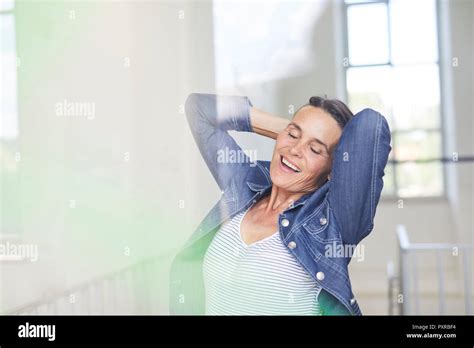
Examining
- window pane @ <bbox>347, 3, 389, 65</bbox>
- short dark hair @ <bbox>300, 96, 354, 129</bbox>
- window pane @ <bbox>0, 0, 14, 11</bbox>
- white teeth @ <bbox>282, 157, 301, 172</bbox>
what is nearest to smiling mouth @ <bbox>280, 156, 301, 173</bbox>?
white teeth @ <bbox>282, 157, 301, 172</bbox>

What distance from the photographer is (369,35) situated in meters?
2.65

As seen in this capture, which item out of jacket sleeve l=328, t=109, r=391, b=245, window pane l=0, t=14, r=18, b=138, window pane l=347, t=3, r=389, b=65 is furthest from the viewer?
window pane l=0, t=14, r=18, b=138

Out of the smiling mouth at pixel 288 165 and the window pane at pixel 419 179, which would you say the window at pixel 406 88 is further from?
the smiling mouth at pixel 288 165

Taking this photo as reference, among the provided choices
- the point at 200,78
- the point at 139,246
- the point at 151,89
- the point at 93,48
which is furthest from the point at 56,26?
the point at 139,246

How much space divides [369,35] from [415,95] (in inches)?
12.2

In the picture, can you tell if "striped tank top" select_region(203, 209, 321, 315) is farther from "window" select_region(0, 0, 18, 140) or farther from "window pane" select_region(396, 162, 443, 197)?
"window" select_region(0, 0, 18, 140)

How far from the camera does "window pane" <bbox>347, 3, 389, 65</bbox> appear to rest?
2.64 m

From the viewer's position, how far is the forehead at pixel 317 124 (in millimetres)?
2551

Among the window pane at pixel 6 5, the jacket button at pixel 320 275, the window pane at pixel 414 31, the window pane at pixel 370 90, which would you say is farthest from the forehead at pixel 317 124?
the window pane at pixel 6 5

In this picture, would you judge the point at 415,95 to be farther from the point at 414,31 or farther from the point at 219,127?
the point at 219,127

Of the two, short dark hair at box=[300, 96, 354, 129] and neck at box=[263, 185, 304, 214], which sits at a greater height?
short dark hair at box=[300, 96, 354, 129]

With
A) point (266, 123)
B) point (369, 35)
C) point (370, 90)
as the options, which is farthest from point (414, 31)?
point (266, 123)

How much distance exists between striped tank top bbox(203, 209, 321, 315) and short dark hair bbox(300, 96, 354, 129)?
20.4 inches
